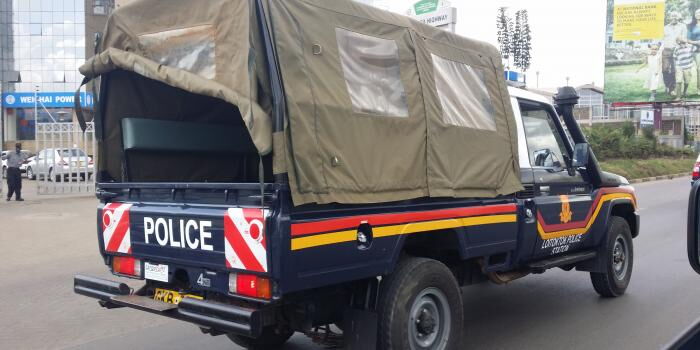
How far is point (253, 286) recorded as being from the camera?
3.67m

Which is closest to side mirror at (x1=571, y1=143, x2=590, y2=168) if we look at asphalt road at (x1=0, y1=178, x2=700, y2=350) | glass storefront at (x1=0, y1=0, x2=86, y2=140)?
asphalt road at (x1=0, y1=178, x2=700, y2=350)

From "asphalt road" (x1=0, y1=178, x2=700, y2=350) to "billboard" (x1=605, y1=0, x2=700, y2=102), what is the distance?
1564 inches

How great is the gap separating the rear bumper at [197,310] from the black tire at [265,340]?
3.36ft

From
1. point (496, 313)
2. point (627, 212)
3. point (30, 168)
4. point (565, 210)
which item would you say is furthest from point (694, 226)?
point (30, 168)

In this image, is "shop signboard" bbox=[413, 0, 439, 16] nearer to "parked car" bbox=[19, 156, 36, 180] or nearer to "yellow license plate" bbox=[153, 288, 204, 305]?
"yellow license plate" bbox=[153, 288, 204, 305]

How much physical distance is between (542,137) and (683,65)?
148 ft

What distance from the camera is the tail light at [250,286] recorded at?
3.61m

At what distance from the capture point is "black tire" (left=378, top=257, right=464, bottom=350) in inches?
158

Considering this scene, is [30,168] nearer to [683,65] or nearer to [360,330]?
[360,330]

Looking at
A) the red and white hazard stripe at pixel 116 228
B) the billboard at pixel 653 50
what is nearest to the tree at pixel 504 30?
the billboard at pixel 653 50

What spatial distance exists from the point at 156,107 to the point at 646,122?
49563mm

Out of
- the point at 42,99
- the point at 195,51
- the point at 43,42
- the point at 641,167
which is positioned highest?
the point at 43,42

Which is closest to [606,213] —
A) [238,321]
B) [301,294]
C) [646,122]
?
[301,294]

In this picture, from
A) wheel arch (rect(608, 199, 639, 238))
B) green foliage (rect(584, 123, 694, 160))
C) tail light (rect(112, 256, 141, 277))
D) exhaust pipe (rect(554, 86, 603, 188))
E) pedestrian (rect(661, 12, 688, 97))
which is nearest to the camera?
tail light (rect(112, 256, 141, 277))
